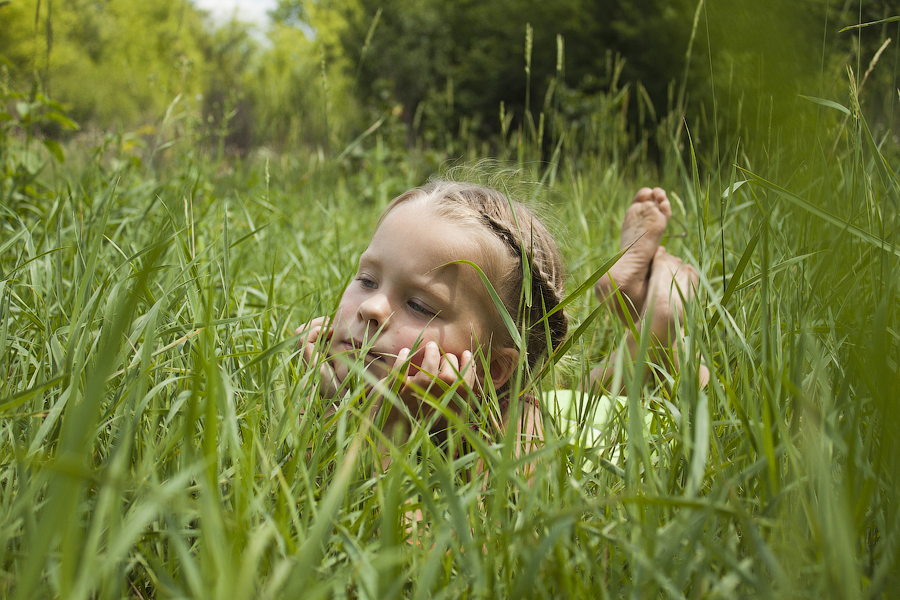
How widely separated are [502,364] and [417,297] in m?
0.29

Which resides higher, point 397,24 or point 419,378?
point 397,24

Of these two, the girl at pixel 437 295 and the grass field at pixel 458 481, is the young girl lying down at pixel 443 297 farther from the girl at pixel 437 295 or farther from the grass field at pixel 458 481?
the grass field at pixel 458 481

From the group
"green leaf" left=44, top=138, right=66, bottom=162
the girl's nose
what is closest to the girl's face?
the girl's nose

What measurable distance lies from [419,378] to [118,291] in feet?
1.81

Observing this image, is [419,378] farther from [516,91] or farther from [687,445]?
[516,91]

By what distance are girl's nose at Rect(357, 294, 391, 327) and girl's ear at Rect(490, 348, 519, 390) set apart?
290 mm

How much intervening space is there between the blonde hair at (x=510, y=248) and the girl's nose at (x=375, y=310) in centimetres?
25

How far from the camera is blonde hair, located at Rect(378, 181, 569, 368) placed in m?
1.27

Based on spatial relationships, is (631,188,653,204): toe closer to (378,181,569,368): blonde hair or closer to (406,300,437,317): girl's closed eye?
(378,181,569,368): blonde hair

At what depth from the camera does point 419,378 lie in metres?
1.11

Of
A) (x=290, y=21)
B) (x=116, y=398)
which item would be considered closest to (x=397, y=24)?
(x=116, y=398)

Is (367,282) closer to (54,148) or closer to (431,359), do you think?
(431,359)

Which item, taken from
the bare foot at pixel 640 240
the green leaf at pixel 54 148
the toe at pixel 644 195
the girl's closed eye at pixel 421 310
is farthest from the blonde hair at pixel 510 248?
the green leaf at pixel 54 148

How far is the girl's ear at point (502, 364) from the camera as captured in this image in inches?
49.9
